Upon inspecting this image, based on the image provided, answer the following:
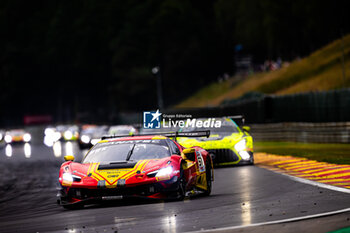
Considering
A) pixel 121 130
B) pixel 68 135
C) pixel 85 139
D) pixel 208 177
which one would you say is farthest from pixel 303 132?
pixel 68 135

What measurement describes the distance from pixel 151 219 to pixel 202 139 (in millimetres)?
10718

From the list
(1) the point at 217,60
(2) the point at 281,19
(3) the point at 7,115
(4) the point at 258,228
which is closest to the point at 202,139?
(4) the point at 258,228

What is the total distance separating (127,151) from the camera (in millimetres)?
12484

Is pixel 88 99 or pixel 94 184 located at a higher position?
pixel 88 99

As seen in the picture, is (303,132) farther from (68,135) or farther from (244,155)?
(68,135)

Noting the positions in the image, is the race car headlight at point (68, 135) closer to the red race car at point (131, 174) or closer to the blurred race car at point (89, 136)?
the blurred race car at point (89, 136)

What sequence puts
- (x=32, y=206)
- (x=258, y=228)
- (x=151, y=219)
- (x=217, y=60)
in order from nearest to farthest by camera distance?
(x=258, y=228) < (x=151, y=219) < (x=32, y=206) < (x=217, y=60)

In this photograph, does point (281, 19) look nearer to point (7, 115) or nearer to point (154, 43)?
point (154, 43)

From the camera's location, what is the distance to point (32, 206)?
41.9 feet

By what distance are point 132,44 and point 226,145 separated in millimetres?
A: 95979

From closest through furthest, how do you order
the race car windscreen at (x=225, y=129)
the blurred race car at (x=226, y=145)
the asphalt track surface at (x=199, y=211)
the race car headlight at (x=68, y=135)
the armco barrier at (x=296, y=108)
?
the asphalt track surface at (x=199, y=211) → the blurred race car at (x=226, y=145) → the race car windscreen at (x=225, y=129) → the armco barrier at (x=296, y=108) → the race car headlight at (x=68, y=135)

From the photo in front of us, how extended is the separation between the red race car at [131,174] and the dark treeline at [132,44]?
194 feet

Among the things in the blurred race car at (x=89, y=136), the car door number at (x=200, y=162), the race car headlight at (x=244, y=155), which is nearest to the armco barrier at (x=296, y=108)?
the blurred race car at (x=89, y=136)

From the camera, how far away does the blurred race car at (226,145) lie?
66.5 ft
